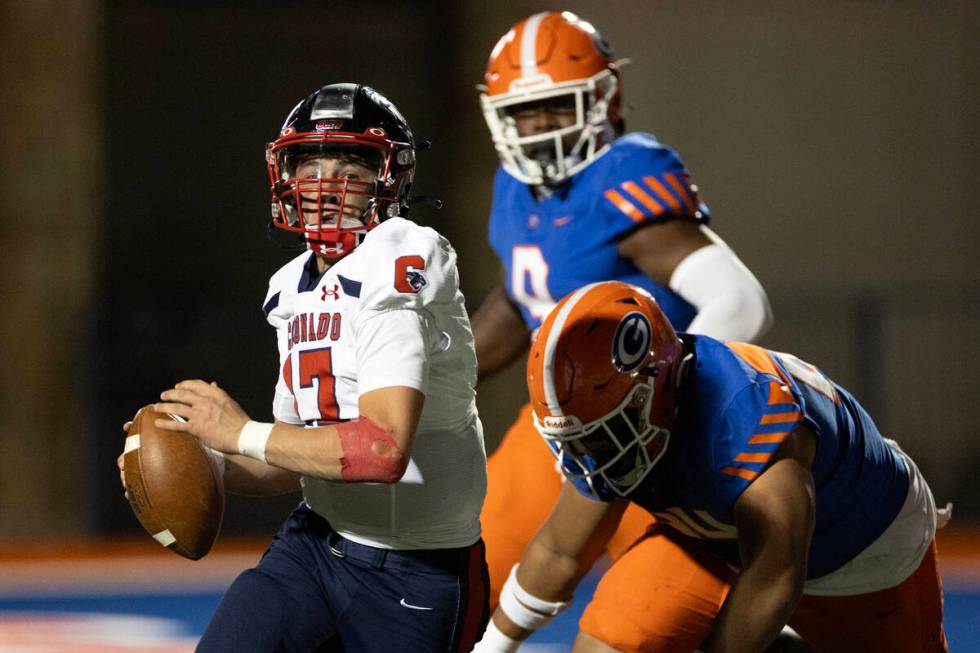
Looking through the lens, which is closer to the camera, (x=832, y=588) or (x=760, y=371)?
(x=760, y=371)

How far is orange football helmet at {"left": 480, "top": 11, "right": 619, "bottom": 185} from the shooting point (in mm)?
4023

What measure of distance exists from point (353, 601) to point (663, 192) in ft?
5.20

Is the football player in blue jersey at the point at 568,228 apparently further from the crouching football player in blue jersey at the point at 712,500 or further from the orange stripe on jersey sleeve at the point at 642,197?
the crouching football player in blue jersey at the point at 712,500

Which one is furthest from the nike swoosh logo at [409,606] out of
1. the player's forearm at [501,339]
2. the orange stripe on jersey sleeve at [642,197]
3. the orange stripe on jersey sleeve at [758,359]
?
the player's forearm at [501,339]

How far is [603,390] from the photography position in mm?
2699

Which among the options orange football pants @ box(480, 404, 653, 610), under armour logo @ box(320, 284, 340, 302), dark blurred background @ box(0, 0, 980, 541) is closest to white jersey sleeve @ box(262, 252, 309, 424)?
under armour logo @ box(320, 284, 340, 302)

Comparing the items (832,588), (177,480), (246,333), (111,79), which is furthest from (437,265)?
(111,79)

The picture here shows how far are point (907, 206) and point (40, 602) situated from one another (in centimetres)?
532

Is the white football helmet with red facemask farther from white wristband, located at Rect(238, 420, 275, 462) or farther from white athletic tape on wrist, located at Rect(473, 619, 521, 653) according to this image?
white athletic tape on wrist, located at Rect(473, 619, 521, 653)

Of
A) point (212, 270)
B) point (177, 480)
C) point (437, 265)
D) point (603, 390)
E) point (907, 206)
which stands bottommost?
point (212, 270)

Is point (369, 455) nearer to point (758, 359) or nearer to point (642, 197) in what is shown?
point (758, 359)

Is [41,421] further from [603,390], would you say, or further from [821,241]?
[603,390]

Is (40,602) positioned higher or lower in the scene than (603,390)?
lower

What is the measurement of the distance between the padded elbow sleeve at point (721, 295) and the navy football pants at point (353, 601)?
116 centimetres
